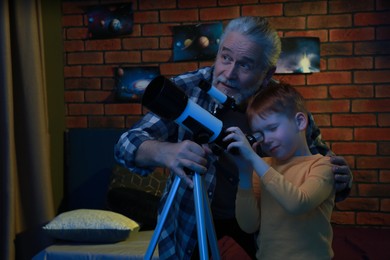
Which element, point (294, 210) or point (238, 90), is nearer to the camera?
point (294, 210)

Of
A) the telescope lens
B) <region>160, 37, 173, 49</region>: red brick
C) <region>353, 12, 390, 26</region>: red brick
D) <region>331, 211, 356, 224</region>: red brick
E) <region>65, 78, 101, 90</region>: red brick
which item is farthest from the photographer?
<region>65, 78, 101, 90</region>: red brick

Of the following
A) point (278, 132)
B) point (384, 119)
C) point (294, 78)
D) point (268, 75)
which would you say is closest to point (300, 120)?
point (278, 132)

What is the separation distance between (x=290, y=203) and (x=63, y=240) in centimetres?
162

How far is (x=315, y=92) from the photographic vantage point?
9.48 feet

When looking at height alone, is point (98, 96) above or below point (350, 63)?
below

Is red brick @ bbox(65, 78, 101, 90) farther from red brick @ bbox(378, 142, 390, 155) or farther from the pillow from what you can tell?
red brick @ bbox(378, 142, 390, 155)

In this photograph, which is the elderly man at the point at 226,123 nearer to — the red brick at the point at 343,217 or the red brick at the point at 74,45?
the red brick at the point at 343,217

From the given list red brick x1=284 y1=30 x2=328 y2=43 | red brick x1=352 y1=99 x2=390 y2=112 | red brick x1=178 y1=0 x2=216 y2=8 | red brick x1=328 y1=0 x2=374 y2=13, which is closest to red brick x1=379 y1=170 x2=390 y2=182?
red brick x1=352 y1=99 x2=390 y2=112

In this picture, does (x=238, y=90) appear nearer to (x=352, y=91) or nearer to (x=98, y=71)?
(x=352, y=91)

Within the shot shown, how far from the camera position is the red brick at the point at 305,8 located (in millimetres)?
2848

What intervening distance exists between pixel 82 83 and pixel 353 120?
1.80 m

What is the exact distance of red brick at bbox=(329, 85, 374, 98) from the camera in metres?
2.83

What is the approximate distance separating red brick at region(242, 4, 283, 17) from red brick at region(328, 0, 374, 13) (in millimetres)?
312

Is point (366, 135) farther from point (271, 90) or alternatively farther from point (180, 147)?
point (180, 147)
